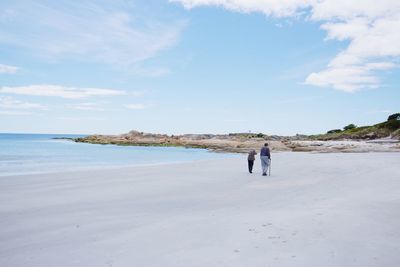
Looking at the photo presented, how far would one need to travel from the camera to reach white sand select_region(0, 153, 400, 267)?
7109 mm

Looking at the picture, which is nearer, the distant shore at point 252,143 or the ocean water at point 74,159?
the ocean water at point 74,159

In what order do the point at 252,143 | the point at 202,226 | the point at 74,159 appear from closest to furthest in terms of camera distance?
the point at 202,226 → the point at 74,159 → the point at 252,143

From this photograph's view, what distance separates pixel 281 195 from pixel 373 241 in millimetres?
6770

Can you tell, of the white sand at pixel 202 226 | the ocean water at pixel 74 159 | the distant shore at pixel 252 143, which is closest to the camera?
the white sand at pixel 202 226

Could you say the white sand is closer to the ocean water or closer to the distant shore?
the ocean water

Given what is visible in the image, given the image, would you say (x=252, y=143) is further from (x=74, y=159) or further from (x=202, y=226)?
(x=202, y=226)

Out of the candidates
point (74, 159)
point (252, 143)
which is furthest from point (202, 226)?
point (252, 143)

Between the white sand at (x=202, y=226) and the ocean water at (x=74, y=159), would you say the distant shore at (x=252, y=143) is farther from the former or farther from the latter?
the white sand at (x=202, y=226)

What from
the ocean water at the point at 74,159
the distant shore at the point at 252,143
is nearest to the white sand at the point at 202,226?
the ocean water at the point at 74,159

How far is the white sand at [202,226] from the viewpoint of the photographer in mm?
7109

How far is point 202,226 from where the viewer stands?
30.6 feet

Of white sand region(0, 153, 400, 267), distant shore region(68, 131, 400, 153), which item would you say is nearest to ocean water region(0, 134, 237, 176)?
distant shore region(68, 131, 400, 153)

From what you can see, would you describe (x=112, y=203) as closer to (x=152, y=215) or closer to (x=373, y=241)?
(x=152, y=215)

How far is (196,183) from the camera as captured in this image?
1916 centimetres
